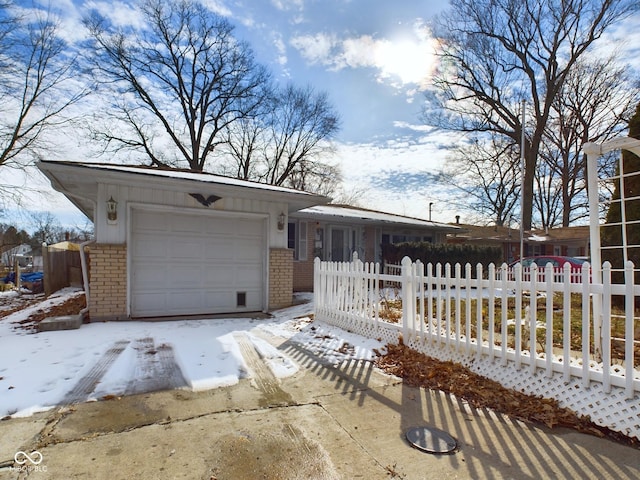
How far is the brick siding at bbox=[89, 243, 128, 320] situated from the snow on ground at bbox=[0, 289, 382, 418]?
0.31 meters

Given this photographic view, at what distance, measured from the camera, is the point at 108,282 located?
241 inches

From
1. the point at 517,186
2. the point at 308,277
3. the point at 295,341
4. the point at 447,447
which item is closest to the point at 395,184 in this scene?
the point at 517,186

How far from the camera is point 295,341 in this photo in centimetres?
527

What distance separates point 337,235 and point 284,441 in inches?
438

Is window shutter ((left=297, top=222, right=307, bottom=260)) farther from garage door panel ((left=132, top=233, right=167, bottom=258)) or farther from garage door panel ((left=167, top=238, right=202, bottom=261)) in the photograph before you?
garage door panel ((left=132, top=233, right=167, bottom=258))

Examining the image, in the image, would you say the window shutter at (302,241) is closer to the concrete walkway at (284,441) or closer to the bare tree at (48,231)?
the concrete walkway at (284,441)

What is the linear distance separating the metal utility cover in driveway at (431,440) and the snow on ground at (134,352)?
158cm

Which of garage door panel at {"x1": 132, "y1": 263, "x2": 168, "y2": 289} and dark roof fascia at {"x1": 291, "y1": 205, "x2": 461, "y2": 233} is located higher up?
dark roof fascia at {"x1": 291, "y1": 205, "x2": 461, "y2": 233}

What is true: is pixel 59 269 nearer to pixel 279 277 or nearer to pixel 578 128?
pixel 279 277

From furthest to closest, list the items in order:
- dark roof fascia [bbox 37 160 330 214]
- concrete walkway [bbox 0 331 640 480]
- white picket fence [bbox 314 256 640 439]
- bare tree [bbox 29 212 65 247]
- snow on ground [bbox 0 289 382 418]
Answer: bare tree [bbox 29 212 65 247]
dark roof fascia [bbox 37 160 330 214]
snow on ground [bbox 0 289 382 418]
white picket fence [bbox 314 256 640 439]
concrete walkway [bbox 0 331 640 480]

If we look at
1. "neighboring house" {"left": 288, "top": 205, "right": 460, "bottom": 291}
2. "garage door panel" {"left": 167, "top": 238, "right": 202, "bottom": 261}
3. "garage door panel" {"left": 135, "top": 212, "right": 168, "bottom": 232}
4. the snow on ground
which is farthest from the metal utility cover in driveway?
"neighboring house" {"left": 288, "top": 205, "right": 460, "bottom": 291}

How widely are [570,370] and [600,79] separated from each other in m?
27.4

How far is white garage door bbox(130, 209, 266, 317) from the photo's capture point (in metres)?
6.62

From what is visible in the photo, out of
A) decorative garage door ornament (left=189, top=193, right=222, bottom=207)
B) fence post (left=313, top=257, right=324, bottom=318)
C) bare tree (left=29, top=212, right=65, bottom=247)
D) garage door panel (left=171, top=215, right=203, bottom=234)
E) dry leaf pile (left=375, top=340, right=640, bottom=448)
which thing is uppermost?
bare tree (left=29, top=212, right=65, bottom=247)
